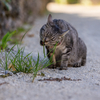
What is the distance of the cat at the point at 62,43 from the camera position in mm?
2467

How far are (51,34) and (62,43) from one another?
31cm

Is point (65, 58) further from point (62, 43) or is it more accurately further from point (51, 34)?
point (51, 34)

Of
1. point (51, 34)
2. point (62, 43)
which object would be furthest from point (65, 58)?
point (51, 34)

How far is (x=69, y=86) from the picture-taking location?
79.0 inches

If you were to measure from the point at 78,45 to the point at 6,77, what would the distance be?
1477mm

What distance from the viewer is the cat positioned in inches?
97.1

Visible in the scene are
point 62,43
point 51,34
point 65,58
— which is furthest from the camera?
point 65,58

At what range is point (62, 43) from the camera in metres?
2.69

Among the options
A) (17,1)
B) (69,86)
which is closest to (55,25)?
(69,86)

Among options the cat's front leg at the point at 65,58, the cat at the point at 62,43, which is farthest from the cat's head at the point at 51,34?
the cat's front leg at the point at 65,58

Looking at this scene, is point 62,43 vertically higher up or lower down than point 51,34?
lower down

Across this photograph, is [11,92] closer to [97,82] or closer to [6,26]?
[97,82]

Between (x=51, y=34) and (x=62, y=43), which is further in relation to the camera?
(x=62, y=43)

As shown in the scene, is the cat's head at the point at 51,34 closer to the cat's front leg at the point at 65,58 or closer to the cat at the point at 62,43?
the cat at the point at 62,43
